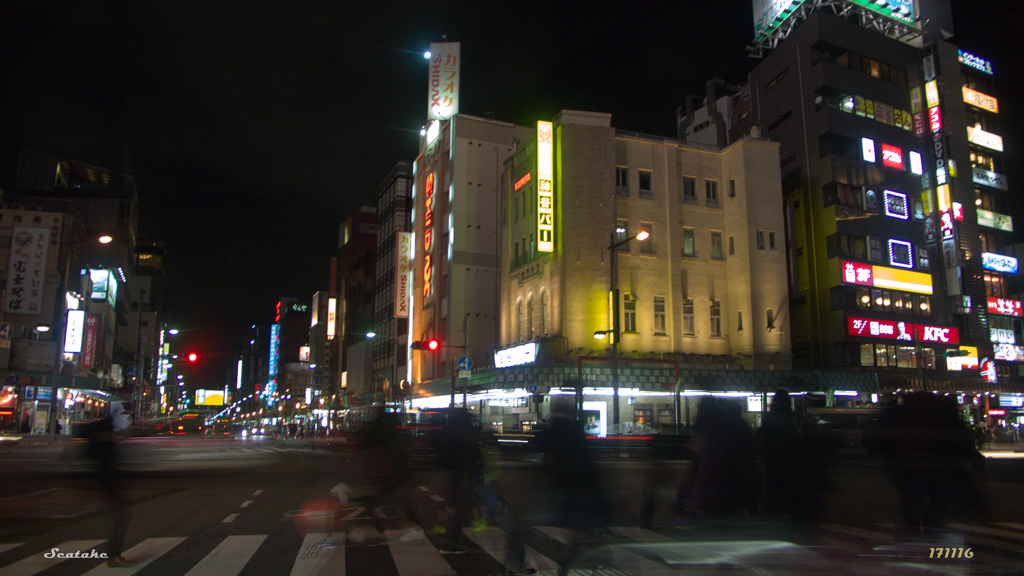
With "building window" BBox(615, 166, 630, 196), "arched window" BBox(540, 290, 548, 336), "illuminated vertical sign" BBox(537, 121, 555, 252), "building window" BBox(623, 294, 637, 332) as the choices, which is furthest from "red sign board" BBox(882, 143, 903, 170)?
"arched window" BBox(540, 290, 548, 336)

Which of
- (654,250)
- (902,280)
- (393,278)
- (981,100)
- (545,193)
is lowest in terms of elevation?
(902,280)

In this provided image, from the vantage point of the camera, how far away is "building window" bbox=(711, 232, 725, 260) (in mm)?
39906

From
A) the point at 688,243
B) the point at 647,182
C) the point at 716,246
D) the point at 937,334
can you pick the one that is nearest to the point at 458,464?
the point at 647,182

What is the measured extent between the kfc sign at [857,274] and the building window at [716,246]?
8687 millimetres

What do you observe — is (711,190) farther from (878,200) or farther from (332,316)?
(332,316)

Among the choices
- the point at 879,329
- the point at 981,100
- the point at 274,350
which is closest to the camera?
the point at 879,329

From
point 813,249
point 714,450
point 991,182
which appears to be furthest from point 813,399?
point 991,182

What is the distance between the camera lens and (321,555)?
26.5ft

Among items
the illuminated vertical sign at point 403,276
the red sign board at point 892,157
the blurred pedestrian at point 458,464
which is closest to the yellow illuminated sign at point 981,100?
the red sign board at point 892,157

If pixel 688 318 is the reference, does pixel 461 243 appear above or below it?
above

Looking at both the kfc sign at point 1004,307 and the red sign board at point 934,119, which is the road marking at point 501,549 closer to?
the red sign board at point 934,119

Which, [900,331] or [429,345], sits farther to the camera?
[900,331]

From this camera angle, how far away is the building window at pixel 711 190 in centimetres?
4050

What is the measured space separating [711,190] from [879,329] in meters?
14.2
